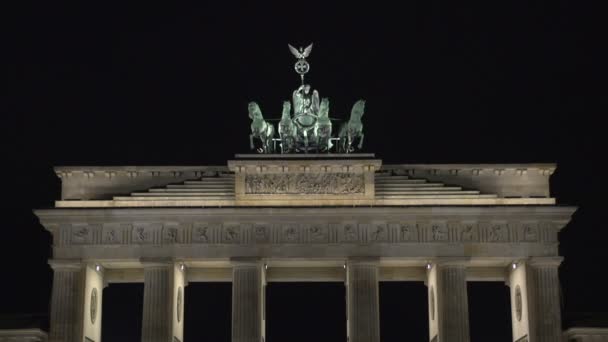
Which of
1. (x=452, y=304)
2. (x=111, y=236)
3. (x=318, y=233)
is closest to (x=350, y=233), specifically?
(x=318, y=233)

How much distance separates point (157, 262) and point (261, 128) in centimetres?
766

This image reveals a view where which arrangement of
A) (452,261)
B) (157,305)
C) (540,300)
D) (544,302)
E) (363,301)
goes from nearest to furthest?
(544,302), (540,300), (157,305), (363,301), (452,261)

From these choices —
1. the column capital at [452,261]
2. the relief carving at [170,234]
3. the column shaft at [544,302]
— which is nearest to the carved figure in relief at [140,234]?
the relief carving at [170,234]

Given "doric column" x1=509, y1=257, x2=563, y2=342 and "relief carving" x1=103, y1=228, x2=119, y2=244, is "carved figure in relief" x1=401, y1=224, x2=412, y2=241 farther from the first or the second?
"relief carving" x1=103, y1=228, x2=119, y2=244

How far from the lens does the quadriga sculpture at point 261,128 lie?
167ft

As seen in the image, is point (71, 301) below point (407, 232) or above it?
below

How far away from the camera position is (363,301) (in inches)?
1917

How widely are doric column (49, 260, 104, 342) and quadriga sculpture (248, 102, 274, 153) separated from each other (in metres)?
9.35

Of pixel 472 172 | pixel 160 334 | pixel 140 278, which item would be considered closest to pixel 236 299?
pixel 160 334

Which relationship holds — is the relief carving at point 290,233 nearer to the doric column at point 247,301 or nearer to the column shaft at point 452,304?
the doric column at point 247,301

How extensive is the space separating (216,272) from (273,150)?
6550 mm

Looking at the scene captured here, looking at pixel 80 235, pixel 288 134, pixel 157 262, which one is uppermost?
pixel 288 134

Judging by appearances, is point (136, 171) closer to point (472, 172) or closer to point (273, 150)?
point (273, 150)

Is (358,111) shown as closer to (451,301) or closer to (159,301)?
(451,301)
